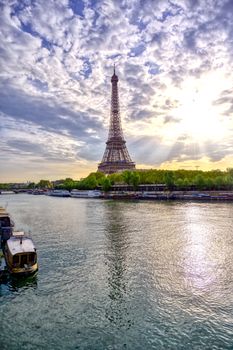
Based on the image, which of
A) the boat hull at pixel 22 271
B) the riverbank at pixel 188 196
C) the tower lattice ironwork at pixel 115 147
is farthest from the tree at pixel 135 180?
the boat hull at pixel 22 271

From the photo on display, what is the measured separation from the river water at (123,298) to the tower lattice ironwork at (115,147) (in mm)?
111346

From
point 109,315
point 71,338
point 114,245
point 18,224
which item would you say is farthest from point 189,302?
point 18,224

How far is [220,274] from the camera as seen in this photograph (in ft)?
66.5

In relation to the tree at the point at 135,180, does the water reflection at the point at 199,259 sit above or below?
below

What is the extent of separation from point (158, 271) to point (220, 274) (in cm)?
414

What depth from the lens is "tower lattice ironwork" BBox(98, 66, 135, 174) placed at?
135 meters

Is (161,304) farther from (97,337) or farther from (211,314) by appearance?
(97,337)

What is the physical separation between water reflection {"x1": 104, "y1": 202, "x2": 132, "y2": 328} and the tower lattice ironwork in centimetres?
10507

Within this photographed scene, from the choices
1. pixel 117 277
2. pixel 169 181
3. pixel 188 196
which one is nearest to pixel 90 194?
pixel 169 181

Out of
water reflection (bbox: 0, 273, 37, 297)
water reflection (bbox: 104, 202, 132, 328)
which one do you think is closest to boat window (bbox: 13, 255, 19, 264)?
water reflection (bbox: 0, 273, 37, 297)

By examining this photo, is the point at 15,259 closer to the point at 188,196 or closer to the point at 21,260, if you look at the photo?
the point at 21,260

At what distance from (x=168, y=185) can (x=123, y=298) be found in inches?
3785

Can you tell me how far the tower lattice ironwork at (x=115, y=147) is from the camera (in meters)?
135

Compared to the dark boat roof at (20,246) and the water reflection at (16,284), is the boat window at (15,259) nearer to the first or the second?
the dark boat roof at (20,246)
